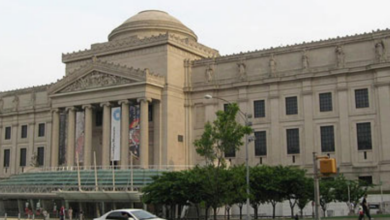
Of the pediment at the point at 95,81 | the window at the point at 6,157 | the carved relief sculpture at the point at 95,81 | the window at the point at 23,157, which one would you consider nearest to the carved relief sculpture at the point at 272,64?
the pediment at the point at 95,81

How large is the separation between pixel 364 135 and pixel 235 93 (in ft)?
65.9

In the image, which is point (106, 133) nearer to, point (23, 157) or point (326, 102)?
point (23, 157)

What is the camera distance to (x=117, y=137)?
78.9 meters

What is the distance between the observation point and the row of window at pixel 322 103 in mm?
70312

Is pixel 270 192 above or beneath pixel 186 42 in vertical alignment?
beneath

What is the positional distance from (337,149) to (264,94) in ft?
44.1

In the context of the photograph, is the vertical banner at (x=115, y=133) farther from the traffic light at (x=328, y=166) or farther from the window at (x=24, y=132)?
the traffic light at (x=328, y=166)

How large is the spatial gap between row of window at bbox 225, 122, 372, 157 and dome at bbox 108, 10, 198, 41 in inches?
1011

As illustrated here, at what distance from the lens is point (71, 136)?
83.9m

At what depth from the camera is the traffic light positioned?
17531 millimetres

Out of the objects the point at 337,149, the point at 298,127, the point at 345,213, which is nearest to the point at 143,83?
the point at 298,127

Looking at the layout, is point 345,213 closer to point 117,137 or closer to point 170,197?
point 170,197

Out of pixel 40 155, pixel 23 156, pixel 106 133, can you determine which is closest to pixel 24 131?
pixel 23 156

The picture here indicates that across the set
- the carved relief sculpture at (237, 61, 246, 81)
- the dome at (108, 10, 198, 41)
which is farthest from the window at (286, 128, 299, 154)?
the dome at (108, 10, 198, 41)
